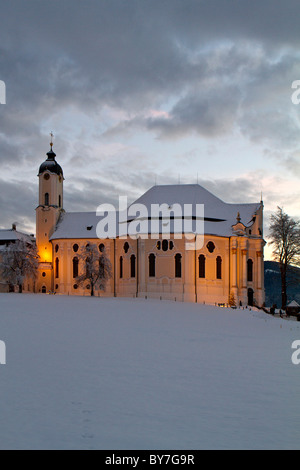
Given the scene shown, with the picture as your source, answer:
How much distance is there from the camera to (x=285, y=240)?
186ft

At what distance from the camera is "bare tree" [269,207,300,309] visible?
56.3m

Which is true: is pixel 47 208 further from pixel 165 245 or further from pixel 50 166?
pixel 165 245

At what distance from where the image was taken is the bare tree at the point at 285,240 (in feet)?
185

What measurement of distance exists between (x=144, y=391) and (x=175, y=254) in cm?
4376

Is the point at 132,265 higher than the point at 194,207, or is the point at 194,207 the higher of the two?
the point at 194,207

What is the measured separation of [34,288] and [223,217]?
29188 mm

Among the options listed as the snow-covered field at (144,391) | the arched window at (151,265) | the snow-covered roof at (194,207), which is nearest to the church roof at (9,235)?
the snow-covered roof at (194,207)

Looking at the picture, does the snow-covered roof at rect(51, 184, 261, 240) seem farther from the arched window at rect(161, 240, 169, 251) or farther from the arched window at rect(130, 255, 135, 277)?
the arched window at rect(130, 255, 135, 277)

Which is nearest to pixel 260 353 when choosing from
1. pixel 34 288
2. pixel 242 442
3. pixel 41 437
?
pixel 242 442

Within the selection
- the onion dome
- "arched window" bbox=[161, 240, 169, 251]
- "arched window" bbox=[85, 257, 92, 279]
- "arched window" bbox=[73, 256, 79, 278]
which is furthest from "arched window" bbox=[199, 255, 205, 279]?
the onion dome

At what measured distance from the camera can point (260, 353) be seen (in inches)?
789
